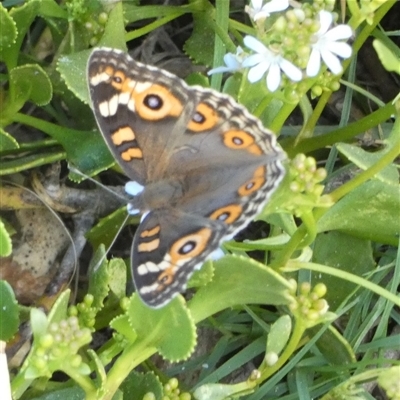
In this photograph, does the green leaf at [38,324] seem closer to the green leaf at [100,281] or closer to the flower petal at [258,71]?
the green leaf at [100,281]

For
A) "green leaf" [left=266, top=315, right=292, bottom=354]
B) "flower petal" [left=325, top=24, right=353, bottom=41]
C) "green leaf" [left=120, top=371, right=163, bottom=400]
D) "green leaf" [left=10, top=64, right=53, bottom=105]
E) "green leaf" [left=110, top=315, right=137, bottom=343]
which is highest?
"flower petal" [left=325, top=24, right=353, bottom=41]

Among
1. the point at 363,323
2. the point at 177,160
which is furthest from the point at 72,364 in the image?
the point at 363,323

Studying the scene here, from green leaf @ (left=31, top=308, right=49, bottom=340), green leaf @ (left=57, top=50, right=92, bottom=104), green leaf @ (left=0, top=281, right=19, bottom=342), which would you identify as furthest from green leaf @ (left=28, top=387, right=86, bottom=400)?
green leaf @ (left=57, top=50, right=92, bottom=104)

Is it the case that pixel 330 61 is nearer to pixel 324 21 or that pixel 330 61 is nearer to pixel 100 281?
pixel 324 21

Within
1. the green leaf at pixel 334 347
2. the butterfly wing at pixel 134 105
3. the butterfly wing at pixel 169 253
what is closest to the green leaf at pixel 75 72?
the butterfly wing at pixel 134 105

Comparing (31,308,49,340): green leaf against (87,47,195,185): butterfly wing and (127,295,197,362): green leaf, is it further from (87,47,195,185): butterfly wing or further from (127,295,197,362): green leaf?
(87,47,195,185): butterfly wing

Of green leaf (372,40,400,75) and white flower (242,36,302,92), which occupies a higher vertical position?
green leaf (372,40,400,75)
